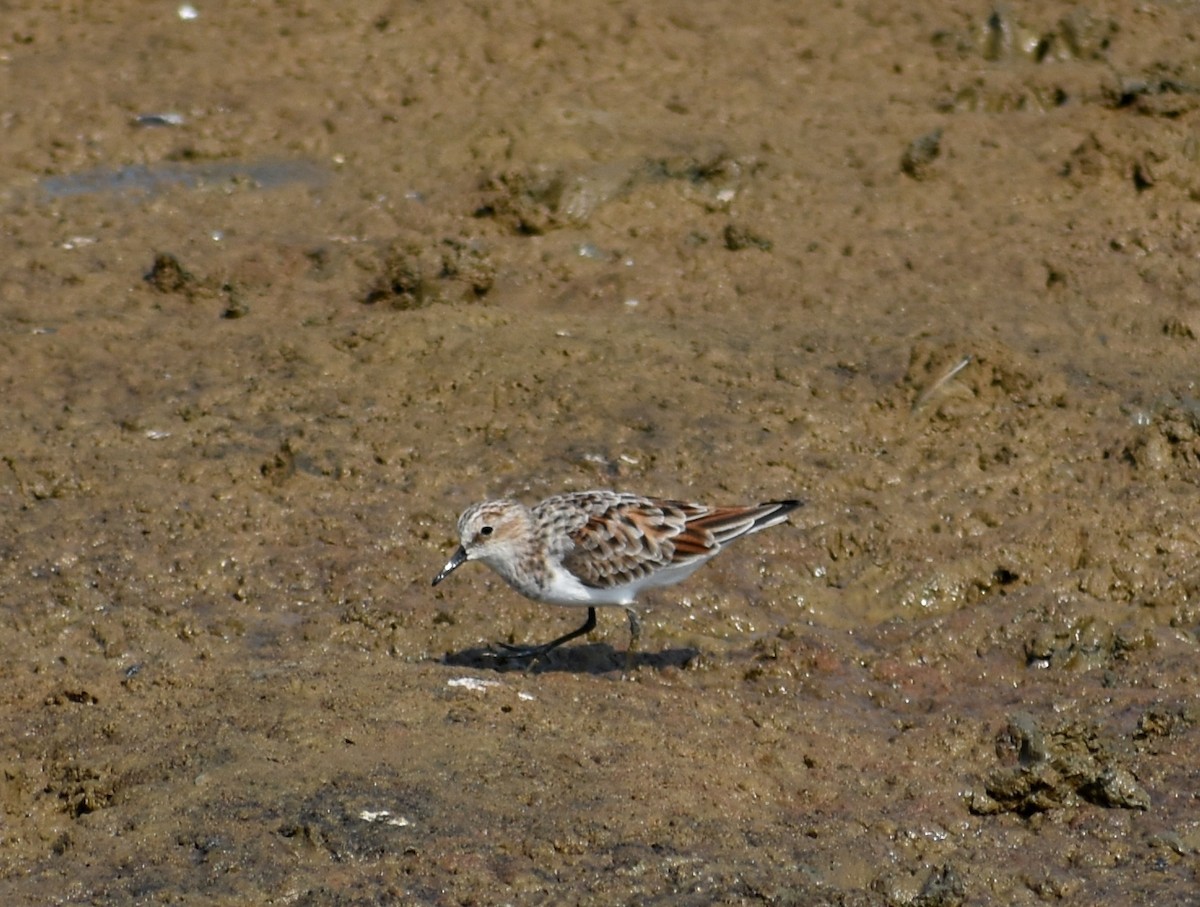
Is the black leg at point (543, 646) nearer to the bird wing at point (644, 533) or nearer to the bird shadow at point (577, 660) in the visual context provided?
the bird shadow at point (577, 660)

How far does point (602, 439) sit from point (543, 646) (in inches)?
65.0

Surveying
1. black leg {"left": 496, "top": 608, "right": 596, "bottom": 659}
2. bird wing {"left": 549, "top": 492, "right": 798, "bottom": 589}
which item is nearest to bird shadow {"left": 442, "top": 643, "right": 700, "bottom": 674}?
black leg {"left": 496, "top": 608, "right": 596, "bottom": 659}

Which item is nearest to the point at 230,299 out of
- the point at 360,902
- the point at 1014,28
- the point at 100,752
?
the point at 100,752

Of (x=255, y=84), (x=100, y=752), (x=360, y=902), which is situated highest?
(x=360, y=902)

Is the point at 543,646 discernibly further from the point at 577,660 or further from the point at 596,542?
the point at 596,542

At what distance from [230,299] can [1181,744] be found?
19.9 ft

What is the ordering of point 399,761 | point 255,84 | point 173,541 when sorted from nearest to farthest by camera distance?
point 399,761 < point 173,541 < point 255,84

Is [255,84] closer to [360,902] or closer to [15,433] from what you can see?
[15,433]

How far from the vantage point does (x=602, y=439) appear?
31.3 feet

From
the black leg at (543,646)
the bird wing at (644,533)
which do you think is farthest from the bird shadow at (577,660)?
the bird wing at (644,533)

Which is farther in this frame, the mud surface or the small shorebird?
the small shorebird

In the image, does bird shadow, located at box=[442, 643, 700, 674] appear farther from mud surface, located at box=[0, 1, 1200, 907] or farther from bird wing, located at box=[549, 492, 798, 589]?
bird wing, located at box=[549, 492, 798, 589]

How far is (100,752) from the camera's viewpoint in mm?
6660

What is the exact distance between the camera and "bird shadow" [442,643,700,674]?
8062 millimetres
